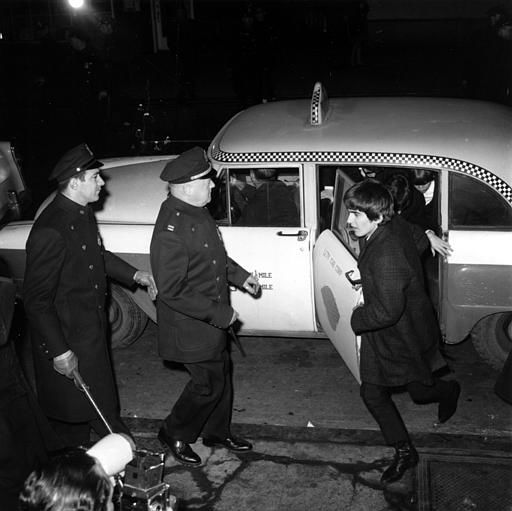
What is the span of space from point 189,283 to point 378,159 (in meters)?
1.60

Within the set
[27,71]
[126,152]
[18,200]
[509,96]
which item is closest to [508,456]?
[18,200]

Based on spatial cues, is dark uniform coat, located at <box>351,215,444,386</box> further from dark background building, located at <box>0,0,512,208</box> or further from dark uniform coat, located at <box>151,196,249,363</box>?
dark background building, located at <box>0,0,512,208</box>

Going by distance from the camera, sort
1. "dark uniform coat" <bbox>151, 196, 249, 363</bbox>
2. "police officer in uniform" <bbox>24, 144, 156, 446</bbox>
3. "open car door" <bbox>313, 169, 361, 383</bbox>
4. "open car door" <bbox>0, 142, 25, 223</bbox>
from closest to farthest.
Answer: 1. "police officer in uniform" <bbox>24, 144, 156, 446</bbox>
2. "dark uniform coat" <bbox>151, 196, 249, 363</bbox>
3. "open car door" <bbox>313, 169, 361, 383</bbox>
4. "open car door" <bbox>0, 142, 25, 223</bbox>

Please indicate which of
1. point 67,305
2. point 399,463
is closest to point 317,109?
point 67,305

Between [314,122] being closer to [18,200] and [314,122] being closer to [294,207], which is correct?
[294,207]

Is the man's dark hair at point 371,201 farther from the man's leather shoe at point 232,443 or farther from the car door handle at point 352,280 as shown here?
the man's leather shoe at point 232,443

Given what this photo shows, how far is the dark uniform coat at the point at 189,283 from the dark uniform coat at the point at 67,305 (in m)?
0.35

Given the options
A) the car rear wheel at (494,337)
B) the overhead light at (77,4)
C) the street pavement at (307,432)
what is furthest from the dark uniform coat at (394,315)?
the overhead light at (77,4)

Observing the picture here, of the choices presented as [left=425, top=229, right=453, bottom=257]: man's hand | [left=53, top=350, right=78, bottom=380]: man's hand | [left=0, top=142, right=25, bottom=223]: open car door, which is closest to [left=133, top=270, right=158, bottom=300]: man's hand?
[left=53, top=350, right=78, bottom=380]: man's hand

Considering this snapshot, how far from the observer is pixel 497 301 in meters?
4.78

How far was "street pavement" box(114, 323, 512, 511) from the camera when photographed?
4.09m

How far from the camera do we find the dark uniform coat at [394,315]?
376cm

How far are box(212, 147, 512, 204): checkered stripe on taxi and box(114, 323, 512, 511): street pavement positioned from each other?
145 centimetres

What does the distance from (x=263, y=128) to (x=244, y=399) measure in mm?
1932
